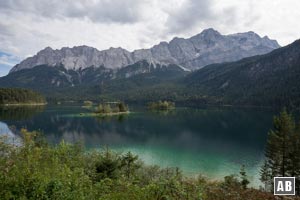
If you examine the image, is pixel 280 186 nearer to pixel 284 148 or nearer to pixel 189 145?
pixel 284 148

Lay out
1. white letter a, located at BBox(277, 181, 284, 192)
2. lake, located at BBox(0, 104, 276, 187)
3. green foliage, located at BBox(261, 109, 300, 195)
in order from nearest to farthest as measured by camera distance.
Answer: white letter a, located at BBox(277, 181, 284, 192) < green foliage, located at BBox(261, 109, 300, 195) < lake, located at BBox(0, 104, 276, 187)

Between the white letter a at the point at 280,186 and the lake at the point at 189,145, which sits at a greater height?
the white letter a at the point at 280,186

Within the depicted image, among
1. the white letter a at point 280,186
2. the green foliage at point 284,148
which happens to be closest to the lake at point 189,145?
the green foliage at point 284,148

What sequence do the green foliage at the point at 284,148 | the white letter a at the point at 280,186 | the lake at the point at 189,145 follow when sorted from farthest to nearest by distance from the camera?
the lake at the point at 189,145, the green foliage at the point at 284,148, the white letter a at the point at 280,186

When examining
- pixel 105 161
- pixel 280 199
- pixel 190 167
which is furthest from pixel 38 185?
pixel 190 167

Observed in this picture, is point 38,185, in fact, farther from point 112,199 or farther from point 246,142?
point 246,142

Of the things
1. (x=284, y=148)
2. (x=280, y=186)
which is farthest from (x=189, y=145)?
(x=280, y=186)

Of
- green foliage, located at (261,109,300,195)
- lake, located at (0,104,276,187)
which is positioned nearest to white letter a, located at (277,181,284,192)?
green foliage, located at (261,109,300,195)

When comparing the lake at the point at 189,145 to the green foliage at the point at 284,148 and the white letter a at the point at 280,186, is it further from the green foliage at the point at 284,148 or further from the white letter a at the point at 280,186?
the white letter a at the point at 280,186

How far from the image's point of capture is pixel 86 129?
136 meters

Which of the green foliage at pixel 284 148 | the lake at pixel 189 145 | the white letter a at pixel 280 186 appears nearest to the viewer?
the white letter a at pixel 280 186

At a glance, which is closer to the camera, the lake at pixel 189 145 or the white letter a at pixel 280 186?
the white letter a at pixel 280 186

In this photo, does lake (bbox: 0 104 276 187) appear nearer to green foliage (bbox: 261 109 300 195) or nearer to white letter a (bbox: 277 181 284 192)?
green foliage (bbox: 261 109 300 195)

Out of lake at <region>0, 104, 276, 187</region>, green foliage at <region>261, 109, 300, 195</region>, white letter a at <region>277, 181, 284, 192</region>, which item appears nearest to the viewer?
white letter a at <region>277, 181, 284, 192</region>
